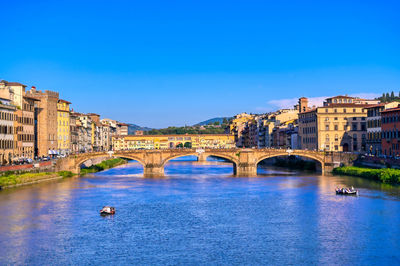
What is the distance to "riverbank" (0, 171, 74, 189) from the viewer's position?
62016 millimetres

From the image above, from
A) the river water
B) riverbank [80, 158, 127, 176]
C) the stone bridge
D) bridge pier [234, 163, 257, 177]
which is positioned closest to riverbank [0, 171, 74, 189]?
the river water

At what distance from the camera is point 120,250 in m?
35.7

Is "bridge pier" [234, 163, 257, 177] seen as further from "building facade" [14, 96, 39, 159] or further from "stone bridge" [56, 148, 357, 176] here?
"building facade" [14, 96, 39, 159]

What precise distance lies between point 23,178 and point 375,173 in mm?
40809

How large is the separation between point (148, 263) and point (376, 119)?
6080 cm

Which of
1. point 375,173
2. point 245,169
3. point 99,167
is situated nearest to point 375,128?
point 375,173

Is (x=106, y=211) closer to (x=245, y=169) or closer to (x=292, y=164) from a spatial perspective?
(x=245, y=169)

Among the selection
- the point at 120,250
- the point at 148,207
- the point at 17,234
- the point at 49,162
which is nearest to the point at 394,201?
the point at 148,207

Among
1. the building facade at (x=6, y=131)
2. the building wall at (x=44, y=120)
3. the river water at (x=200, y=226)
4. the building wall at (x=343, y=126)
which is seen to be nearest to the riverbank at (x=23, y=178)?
the river water at (x=200, y=226)

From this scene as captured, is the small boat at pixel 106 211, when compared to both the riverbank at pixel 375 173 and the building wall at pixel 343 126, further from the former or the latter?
the building wall at pixel 343 126

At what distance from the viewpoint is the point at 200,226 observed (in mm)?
42656

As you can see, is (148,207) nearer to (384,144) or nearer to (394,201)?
(394,201)

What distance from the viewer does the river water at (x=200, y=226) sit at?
1347 inches

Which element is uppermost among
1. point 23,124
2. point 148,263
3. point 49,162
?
point 23,124
